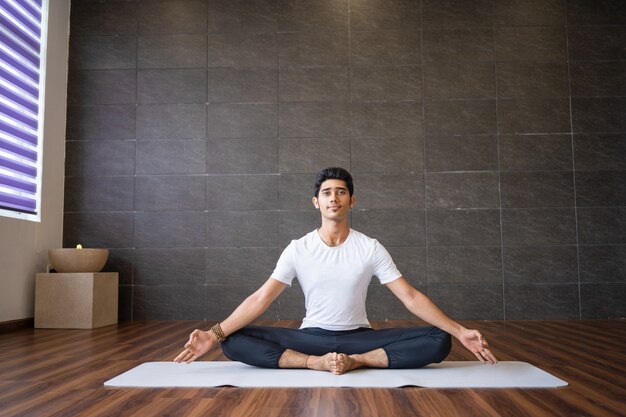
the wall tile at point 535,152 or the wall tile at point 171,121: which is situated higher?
the wall tile at point 171,121

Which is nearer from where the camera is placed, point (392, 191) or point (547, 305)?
point (547, 305)

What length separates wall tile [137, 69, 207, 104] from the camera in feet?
18.3

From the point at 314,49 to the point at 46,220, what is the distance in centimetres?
297

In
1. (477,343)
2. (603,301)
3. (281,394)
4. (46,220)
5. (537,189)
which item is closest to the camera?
(281,394)

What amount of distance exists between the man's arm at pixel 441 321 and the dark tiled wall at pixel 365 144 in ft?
9.17

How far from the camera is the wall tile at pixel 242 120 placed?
5.53m

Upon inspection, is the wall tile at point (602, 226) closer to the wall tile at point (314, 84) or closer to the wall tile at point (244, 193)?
the wall tile at point (314, 84)

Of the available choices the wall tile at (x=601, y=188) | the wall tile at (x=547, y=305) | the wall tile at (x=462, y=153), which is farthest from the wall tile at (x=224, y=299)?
the wall tile at (x=601, y=188)

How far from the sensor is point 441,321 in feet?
8.08

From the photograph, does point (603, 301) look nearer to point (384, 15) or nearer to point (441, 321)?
point (384, 15)

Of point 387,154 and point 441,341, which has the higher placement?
point 387,154

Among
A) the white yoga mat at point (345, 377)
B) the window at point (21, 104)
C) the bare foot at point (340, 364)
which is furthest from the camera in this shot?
the window at point (21, 104)

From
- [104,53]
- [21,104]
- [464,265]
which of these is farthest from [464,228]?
[21,104]

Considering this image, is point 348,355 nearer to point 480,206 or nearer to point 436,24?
point 480,206
